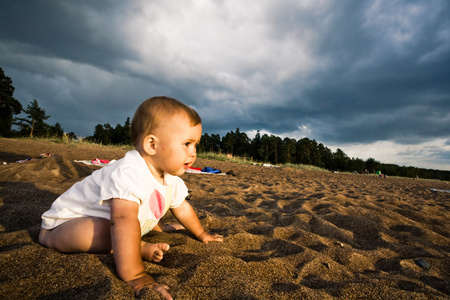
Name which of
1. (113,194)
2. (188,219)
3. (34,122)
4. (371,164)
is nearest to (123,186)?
(113,194)

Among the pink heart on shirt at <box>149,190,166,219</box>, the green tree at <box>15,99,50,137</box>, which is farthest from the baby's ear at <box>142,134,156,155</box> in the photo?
the green tree at <box>15,99,50,137</box>

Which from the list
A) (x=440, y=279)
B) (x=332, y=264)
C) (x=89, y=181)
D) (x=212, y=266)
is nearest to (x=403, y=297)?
(x=332, y=264)

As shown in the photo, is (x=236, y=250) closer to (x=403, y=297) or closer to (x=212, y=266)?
(x=212, y=266)

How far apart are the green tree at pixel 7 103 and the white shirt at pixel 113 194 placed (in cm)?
3369

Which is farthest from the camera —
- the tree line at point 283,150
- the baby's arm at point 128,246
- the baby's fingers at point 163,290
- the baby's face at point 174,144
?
the tree line at point 283,150

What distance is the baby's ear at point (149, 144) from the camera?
1.48 metres

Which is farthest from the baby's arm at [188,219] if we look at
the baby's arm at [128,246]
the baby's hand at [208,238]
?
the baby's arm at [128,246]

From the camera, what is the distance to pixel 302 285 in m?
1.22

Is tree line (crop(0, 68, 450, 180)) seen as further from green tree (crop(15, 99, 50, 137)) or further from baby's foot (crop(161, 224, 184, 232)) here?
baby's foot (crop(161, 224, 184, 232))

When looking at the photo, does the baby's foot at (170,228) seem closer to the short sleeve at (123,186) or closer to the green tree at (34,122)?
the short sleeve at (123,186)

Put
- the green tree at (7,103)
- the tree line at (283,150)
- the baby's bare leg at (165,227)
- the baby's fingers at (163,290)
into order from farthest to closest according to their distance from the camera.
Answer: the tree line at (283,150), the green tree at (7,103), the baby's bare leg at (165,227), the baby's fingers at (163,290)

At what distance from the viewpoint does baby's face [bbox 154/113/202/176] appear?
147 centimetres

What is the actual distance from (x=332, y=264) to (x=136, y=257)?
1.24 m

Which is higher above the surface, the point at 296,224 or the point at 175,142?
the point at 175,142
